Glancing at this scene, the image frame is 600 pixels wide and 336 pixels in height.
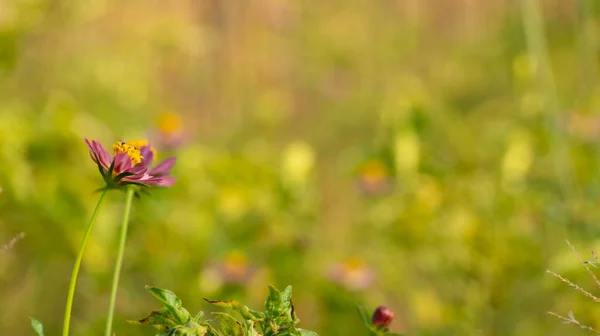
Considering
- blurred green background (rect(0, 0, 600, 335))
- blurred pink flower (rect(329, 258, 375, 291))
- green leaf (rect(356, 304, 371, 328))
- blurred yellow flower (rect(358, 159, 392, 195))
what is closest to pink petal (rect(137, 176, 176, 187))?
green leaf (rect(356, 304, 371, 328))

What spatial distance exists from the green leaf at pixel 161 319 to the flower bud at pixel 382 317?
0.12m

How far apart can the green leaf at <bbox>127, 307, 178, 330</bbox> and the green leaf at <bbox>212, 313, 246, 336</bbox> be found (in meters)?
0.02

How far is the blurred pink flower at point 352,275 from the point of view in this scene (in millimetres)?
1027

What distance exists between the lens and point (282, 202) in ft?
3.70

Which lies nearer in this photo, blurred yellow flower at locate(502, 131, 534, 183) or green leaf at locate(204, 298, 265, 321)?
green leaf at locate(204, 298, 265, 321)

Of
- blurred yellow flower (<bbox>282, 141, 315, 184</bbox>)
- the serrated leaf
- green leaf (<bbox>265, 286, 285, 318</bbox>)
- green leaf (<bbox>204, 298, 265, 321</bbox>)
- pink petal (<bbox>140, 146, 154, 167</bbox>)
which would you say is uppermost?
blurred yellow flower (<bbox>282, 141, 315, 184</bbox>)

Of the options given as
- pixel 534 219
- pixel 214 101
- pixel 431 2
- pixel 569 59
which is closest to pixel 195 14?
pixel 214 101

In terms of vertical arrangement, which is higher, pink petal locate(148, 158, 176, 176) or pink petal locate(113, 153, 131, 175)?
pink petal locate(148, 158, 176, 176)

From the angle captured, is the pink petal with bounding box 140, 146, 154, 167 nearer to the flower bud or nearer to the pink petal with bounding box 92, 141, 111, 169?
the pink petal with bounding box 92, 141, 111, 169

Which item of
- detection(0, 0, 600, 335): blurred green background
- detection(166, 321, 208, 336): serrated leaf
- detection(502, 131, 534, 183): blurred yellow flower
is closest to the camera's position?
detection(166, 321, 208, 336): serrated leaf

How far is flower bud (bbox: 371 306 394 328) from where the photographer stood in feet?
1.34

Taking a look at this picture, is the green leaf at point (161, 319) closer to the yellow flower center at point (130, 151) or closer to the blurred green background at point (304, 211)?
the yellow flower center at point (130, 151)

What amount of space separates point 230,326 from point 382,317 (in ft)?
0.30

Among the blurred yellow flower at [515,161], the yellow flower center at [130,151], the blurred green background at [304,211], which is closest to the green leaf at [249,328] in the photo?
the yellow flower center at [130,151]
